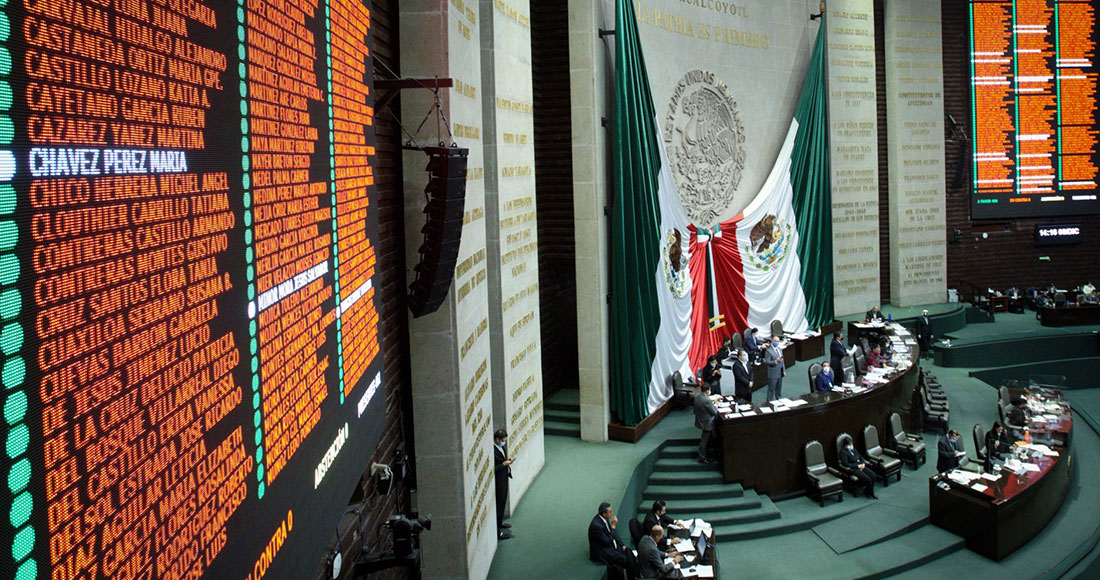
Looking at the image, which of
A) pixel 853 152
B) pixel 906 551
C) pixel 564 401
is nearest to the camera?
pixel 906 551

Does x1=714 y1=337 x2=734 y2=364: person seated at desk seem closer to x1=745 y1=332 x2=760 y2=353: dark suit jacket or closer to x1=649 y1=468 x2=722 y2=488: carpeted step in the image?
x1=745 y1=332 x2=760 y2=353: dark suit jacket

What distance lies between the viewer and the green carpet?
30.3ft

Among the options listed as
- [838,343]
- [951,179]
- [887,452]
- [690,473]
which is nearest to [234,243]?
[690,473]

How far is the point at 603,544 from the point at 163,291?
6970 mm

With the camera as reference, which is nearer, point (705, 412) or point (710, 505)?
point (710, 505)

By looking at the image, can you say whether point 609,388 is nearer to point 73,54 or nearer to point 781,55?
point 781,55

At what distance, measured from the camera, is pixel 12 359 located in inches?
61.0

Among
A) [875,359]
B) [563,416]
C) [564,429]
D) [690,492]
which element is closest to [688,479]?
[690,492]

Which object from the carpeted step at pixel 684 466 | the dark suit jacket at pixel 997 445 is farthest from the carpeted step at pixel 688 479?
the dark suit jacket at pixel 997 445

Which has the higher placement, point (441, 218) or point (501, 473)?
point (441, 218)

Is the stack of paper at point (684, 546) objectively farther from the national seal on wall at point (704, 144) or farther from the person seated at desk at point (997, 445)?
the national seal on wall at point (704, 144)

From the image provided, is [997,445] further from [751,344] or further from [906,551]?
[751,344]

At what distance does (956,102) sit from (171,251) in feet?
77.3

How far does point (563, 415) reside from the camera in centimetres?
1302
